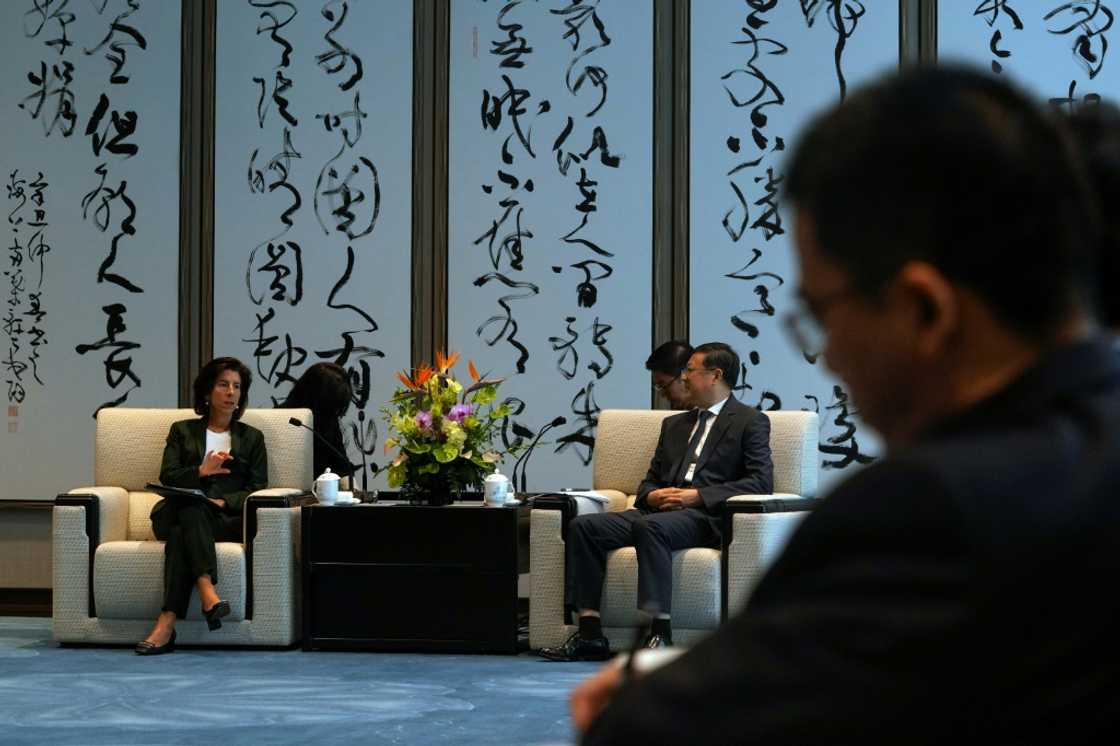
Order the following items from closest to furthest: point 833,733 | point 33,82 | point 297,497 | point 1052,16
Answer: point 833,733 → point 297,497 → point 1052,16 → point 33,82

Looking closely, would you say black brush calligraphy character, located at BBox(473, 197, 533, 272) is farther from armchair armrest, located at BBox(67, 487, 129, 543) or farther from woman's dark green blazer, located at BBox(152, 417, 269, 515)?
armchair armrest, located at BBox(67, 487, 129, 543)

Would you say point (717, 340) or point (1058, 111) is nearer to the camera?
point (1058, 111)

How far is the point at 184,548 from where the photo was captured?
5.44 metres

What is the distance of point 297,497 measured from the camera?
5602 millimetres

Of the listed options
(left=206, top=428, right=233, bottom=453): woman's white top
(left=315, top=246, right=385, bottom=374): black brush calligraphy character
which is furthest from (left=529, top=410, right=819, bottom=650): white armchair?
(left=315, top=246, right=385, bottom=374): black brush calligraphy character

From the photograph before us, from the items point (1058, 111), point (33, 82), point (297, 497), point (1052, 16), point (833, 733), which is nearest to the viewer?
point (833, 733)

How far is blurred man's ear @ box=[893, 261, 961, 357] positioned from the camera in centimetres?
65

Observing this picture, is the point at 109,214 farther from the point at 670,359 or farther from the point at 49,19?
the point at 670,359

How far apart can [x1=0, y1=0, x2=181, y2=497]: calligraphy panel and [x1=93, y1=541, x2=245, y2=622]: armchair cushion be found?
4.71 feet

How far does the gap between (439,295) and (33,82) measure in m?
2.16

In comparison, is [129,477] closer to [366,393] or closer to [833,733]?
[366,393]

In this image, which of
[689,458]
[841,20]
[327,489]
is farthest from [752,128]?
[327,489]

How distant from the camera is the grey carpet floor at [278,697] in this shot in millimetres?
3785

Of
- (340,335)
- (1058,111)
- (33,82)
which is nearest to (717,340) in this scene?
(340,335)
